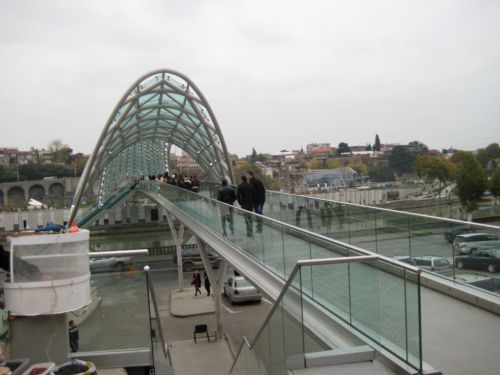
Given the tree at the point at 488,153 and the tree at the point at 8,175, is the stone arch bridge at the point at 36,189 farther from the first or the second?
the tree at the point at 488,153

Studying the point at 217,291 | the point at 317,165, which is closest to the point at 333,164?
the point at 317,165

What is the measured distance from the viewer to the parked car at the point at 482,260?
21.7 ft

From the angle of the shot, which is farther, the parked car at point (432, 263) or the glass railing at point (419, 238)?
the parked car at point (432, 263)

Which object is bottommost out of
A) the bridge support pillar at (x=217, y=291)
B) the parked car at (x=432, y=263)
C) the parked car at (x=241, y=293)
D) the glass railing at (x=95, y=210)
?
the parked car at (x=241, y=293)

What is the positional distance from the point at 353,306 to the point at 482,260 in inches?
106

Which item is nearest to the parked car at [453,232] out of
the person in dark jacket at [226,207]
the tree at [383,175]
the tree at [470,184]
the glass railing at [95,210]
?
the person in dark jacket at [226,207]

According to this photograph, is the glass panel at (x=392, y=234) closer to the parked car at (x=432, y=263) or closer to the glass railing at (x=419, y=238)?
the glass railing at (x=419, y=238)

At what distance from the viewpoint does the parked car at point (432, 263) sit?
7722mm

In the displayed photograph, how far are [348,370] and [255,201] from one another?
9294 mm

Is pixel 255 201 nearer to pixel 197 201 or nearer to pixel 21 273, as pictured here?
pixel 197 201

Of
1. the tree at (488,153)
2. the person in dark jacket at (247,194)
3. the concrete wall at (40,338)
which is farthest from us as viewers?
the tree at (488,153)

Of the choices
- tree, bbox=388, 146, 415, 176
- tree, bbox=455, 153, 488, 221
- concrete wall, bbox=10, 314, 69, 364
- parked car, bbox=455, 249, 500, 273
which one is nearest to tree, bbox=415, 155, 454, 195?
tree, bbox=455, 153, 488, 221

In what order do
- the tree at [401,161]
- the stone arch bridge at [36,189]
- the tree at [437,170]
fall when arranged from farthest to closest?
1. the tree at [401,161]
2. the stone arch bridge at [36,189]
3. the tree at [437,170]

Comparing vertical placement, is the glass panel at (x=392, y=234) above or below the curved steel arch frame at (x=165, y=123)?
below
